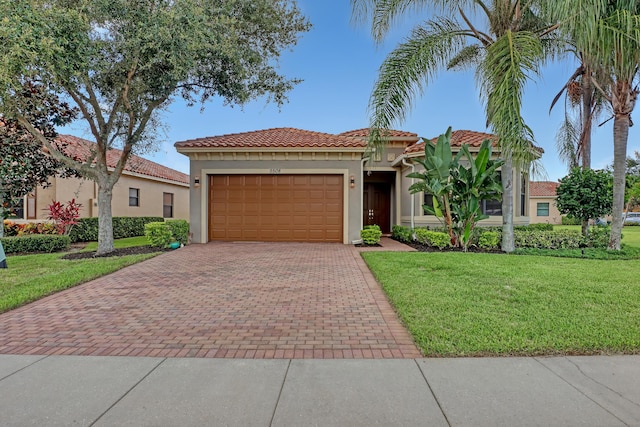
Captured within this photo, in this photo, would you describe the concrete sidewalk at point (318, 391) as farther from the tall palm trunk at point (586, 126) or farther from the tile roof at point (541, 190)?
the tile roof at point (541, 190)

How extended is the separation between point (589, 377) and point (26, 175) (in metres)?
15.2

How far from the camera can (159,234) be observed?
11000 mm

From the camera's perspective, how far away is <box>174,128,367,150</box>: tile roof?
40.3 ft

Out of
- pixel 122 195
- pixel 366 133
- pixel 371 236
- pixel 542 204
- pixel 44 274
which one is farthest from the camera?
pixel 542 204

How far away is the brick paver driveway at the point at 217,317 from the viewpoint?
12.1ft

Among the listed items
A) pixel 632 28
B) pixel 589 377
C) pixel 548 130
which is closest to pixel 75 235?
pixel 589 377

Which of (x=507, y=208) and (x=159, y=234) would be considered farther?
(x=159, y=234)

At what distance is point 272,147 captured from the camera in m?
12.3

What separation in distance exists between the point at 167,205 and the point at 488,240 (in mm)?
18431

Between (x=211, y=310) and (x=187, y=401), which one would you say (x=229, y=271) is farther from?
(x=187, y=401)

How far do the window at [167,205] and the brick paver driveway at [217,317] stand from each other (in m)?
14.1

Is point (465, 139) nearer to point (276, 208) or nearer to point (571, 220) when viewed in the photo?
point (276, 208)

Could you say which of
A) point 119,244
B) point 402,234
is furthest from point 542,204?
point 119,244

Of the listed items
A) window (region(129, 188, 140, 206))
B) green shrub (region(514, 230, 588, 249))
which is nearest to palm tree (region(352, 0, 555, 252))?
green shrub (region(514, 230, 588, 249))
